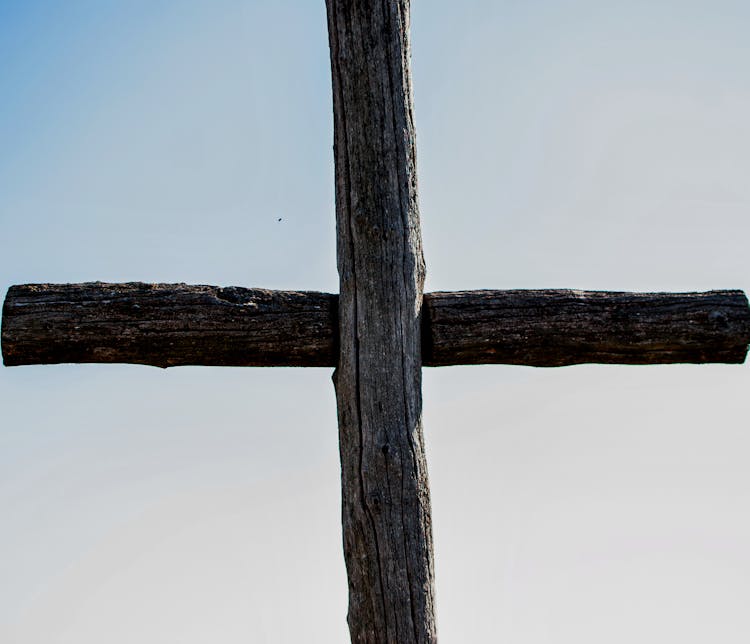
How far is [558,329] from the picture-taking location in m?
3.02

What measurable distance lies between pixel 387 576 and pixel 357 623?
19 centimetres

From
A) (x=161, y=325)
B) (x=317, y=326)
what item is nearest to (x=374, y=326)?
(x=317, y=326)

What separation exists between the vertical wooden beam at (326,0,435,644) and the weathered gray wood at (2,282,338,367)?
0.17m

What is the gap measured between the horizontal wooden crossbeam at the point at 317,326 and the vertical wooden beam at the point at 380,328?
0.44 ft

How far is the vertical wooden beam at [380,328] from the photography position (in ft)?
8.84

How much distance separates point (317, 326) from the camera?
2934 millimetres

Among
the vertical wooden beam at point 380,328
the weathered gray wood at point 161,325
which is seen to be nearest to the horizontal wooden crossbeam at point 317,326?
the weathered gray wood at point 161,325

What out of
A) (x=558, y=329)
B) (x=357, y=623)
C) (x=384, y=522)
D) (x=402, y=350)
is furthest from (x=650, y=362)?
(x=357, y=623)

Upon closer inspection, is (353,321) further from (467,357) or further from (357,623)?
(357,623)

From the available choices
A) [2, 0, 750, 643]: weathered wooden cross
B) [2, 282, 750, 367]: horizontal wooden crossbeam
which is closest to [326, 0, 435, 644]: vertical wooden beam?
[2, 0, 750, 643]: weathered wooden cross

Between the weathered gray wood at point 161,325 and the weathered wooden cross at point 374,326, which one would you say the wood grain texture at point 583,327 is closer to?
the weathered wooden cross at point 374,326

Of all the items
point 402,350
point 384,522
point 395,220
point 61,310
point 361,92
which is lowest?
point 384,522

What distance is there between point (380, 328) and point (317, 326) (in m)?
0.24

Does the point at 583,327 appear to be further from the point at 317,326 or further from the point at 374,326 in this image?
the point at 317,326
